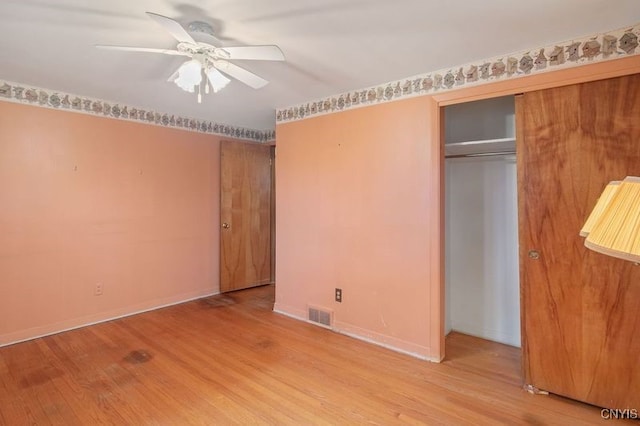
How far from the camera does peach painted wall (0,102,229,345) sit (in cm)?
292

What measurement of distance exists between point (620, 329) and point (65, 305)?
4477mm

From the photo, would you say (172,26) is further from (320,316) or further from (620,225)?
(320,316)

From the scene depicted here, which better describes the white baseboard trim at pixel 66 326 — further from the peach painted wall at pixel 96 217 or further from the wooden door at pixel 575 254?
the wooden door at pixel 575 254

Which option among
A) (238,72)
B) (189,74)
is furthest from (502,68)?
(189,74)

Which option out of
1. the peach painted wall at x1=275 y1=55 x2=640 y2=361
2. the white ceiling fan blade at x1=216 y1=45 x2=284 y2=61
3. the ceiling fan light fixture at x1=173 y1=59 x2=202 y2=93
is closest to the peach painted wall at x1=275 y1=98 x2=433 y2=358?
the peach painted wall at x1=275 y1=55 x2=640 y2=361

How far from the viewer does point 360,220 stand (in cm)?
303

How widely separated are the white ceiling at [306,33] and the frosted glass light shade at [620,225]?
1304 mm

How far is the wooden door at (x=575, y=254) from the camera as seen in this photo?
1898mm

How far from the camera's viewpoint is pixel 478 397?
2115 mm

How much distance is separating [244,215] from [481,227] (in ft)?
10.2

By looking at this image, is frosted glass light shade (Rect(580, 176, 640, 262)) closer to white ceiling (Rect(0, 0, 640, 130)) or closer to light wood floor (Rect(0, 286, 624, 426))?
white ceiling (Rect(0, 0, 640, 130))

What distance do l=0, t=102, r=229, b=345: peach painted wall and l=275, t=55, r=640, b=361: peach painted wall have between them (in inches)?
51.7

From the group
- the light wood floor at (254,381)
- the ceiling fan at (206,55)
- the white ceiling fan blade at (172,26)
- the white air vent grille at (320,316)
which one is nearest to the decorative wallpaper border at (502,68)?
the ceiling fan at (206,55)

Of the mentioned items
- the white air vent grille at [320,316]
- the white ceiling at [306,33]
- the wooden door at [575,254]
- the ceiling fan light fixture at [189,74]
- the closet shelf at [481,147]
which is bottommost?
the white air vent grille at [320,316]
